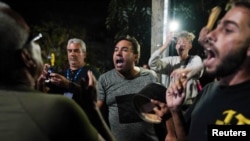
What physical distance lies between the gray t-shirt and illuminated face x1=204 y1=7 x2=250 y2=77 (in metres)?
2.09

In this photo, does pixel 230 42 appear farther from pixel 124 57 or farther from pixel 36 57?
pixel 124 57

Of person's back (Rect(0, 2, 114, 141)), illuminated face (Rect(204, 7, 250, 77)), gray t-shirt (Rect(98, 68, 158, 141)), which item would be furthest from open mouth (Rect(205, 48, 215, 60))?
gray t-shirt (Rect(98, 68, 158, 141))

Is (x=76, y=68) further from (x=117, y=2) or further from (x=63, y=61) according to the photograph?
(x=63, y=61)

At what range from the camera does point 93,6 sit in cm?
1385

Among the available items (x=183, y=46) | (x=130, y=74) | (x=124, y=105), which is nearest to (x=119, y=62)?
(x=130, y=74)

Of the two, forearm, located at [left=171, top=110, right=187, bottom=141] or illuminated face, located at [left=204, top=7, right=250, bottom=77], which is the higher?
illuminated face, located at [left=204, top=7, right=250, bottom=77]

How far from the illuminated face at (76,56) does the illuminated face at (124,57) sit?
0.75 metres

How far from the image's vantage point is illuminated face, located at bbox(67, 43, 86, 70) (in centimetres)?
521

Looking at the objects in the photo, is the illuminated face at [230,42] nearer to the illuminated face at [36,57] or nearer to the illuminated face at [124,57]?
the illuminated face at [36,57]

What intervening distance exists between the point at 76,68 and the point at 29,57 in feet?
10.2

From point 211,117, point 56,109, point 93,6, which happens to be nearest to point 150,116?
point 211,117

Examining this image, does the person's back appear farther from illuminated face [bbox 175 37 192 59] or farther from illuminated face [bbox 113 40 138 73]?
illuminated face [bbox 175 37 192 59]

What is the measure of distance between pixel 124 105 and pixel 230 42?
233cm

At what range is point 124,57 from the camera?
15.0 ft
